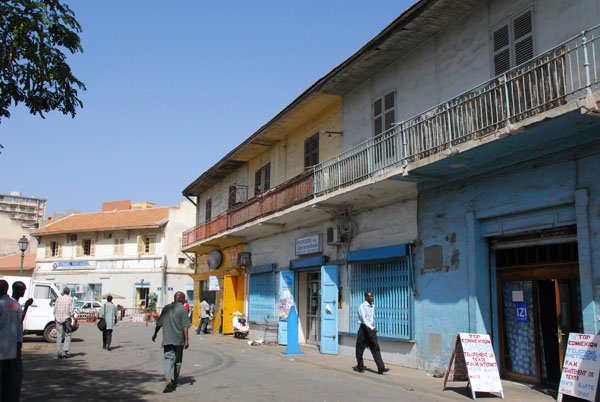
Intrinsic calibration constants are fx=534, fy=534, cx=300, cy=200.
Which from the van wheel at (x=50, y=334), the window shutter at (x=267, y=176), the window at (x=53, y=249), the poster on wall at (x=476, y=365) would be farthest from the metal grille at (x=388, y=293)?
the window at (x=53, y=249)

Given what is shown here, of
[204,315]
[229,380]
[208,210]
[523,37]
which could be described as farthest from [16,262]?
[523,37]

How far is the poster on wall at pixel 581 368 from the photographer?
7.73 metres

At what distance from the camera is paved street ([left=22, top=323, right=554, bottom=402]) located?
8664 millimetres

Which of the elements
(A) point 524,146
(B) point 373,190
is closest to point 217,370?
(B) point 373,190

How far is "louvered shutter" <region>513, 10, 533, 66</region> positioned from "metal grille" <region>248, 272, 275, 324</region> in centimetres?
1286

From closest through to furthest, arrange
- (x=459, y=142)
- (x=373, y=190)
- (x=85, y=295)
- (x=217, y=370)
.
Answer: (x=459, y=142) → (x=217, y=370) → (x=373, y=190) → (x=85, y=295)

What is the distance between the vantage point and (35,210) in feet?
454

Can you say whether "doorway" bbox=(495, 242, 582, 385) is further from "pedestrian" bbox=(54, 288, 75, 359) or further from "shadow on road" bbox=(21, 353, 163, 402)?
"pedestrian" bbox=(54, 288, 75, 359)

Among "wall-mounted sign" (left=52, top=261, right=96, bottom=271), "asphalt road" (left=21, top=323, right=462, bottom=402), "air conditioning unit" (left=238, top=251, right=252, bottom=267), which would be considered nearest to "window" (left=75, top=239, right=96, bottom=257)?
"wall-mounted sign" (left=52, top=261, right=96, bottom=271)

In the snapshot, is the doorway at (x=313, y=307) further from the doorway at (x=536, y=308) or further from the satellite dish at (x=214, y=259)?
the satellite dish at (x=214, y=259)

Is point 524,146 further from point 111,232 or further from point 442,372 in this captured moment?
point 111,232

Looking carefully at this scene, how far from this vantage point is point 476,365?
354 inches

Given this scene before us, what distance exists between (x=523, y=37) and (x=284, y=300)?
1130 cm

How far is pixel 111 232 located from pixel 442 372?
128 feet
